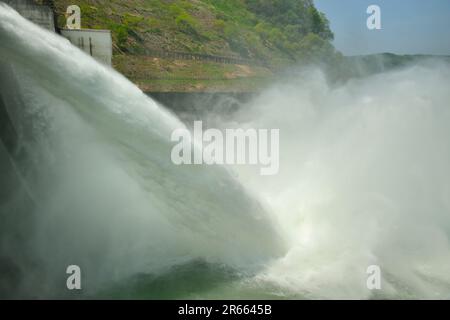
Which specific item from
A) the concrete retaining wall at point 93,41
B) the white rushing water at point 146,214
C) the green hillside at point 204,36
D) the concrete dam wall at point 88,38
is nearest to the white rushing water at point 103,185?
the white rushing water at point 146,214

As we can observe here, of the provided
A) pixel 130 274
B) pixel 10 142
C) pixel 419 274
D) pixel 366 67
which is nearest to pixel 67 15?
pixel 10 142

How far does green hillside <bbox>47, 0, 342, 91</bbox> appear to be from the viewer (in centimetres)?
3033

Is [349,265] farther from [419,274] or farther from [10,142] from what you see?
[10,142]

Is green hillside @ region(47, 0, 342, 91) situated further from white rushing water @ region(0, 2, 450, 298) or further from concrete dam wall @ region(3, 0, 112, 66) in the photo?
white rushing water @ region(0, 2, 450, 298)

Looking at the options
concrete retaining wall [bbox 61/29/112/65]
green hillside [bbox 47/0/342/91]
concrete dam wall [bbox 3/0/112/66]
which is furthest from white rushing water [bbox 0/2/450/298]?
green hillside [bbox 47/0/342/91]

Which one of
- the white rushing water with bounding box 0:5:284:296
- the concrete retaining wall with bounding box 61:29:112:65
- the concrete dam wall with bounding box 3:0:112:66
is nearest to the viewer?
the white rushing water with bounding box 0:5:284:296

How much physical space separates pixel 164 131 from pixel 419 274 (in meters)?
6.20

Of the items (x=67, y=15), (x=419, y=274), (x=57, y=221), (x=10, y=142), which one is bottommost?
(x=419, y=274)

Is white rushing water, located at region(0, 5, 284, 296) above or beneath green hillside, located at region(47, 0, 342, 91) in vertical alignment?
beneath

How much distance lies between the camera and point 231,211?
31.6ft

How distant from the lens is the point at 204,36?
39969 mm

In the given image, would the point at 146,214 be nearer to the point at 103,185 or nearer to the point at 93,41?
the point at 103,185

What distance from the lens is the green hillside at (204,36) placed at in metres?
30.3

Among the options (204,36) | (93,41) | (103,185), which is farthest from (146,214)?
(204,36)
